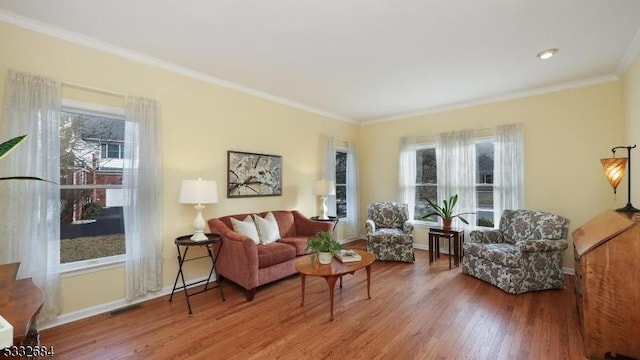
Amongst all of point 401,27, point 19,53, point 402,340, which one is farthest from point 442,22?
point 19,53

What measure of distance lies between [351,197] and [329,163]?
0.95m

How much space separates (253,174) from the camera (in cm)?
422

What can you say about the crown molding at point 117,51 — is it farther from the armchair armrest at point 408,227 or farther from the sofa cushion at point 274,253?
the armchair armrest at point 408,227

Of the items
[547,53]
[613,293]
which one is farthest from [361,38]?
[613,293]

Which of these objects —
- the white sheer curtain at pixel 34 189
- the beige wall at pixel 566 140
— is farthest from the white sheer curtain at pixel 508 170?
the white sheer curtain at pixel 34 189

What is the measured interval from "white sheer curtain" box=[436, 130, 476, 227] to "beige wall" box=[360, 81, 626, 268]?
0.97 feet

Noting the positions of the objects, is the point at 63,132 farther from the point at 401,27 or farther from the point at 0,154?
the point at 401,27

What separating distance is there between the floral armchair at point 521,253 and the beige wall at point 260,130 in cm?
73

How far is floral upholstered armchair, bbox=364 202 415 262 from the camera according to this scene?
4.44 m

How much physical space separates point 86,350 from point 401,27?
12.3 ft

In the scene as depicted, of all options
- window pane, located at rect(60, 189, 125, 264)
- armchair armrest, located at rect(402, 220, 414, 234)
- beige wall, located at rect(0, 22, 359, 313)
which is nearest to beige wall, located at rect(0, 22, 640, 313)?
beige wall, located at rect(0, 22, 359, 313)

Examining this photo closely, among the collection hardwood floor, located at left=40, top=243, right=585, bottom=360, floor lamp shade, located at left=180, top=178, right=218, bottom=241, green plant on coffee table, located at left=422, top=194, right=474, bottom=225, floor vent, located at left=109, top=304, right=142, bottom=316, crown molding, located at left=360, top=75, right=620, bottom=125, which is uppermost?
crown molding, located at left=360, top=75, right=620, bottom=125

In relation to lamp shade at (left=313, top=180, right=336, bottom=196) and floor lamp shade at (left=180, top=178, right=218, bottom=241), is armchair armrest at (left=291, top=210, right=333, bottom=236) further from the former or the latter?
floor lamp shade at (left=180, top=178, right=218, bottom=241)

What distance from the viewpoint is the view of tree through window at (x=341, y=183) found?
5.95 m
